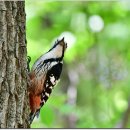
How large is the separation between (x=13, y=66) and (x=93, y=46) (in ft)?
15.7

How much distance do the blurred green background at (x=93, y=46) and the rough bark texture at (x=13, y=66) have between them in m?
3.07

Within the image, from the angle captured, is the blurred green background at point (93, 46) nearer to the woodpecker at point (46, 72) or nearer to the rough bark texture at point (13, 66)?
the woodpecker at point (46, 72)

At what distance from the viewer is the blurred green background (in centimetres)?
703

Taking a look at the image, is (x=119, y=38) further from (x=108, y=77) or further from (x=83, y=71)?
(x=83, y=71)

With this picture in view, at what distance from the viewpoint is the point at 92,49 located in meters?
8.12

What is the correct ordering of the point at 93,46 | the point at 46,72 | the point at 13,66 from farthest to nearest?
the point at 93,46 < the point at 46,72 < the point at 13,66

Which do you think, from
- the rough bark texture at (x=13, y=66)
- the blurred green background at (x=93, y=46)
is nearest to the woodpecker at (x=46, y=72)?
the rough bark texture at (x=13, y=66)

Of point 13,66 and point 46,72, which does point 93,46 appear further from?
point 13,66

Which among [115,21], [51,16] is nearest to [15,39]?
[115,21]

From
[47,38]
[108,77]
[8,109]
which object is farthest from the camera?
[47,38]

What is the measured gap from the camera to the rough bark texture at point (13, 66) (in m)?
3.12

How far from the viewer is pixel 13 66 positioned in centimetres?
318

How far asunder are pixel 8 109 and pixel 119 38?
4122mm

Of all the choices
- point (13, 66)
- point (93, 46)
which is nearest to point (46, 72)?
point (13, 66)
